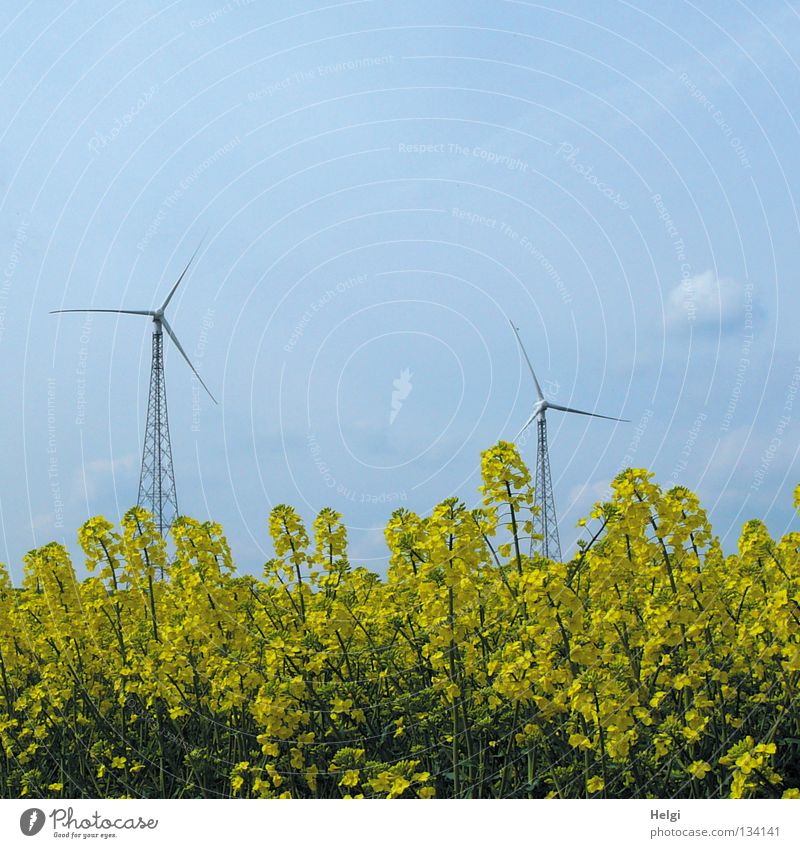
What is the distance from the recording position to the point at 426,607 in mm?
5742

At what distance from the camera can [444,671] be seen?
608cm

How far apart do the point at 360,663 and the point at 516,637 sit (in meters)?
1.30

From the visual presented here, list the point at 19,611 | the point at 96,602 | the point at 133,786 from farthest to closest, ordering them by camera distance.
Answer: the point at 19,611, the point at 96,602, the point at 133,786

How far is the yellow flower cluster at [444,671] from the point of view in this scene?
17.9ft

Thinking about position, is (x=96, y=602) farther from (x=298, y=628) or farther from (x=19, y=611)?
(x=298, y=628)

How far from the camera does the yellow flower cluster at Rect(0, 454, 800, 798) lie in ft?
17.9
